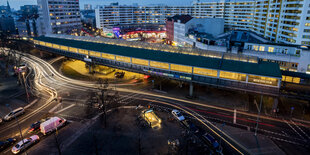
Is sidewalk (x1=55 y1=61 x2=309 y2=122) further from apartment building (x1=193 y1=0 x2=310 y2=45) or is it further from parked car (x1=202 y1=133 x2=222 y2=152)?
apartment building (x1=193 y1=0 x2=310 y2=45)

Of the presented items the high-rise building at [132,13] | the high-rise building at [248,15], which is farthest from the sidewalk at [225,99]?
the high-rise building at [132,13]

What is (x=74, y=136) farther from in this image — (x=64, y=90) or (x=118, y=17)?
(x=118, y=17)

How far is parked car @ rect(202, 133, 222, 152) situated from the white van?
1103 inches

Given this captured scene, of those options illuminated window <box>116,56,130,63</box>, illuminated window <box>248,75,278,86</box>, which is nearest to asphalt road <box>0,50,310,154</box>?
illuminated window <box>248,75,278,86</box>

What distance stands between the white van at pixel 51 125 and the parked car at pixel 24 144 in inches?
81.8

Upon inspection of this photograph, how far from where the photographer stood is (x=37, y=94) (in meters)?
54.0

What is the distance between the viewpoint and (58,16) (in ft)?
477

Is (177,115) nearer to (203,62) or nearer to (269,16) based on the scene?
(203,62)

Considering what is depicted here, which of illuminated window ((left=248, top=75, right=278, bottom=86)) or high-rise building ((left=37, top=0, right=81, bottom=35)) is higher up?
high-rise building ((left=37, top=0, right=81, bottom=35))

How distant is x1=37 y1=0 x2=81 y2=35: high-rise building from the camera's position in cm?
13900

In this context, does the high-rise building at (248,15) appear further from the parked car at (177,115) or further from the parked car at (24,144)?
the parked car at (24,144)

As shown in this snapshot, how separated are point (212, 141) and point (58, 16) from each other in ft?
492

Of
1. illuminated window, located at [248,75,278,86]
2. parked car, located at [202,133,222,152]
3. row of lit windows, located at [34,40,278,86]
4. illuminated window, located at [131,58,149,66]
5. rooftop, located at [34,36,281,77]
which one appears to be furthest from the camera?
illuminated window, located at [131,58,149,66]

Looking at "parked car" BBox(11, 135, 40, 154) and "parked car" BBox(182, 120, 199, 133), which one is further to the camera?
A: "parked car" BBox(182, 120, 199, 133)
